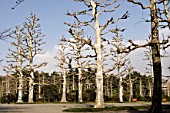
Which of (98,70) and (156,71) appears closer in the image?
(156,71)

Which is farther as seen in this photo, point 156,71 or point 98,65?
point 98,65

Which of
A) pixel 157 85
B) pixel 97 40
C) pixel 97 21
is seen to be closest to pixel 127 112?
pixel 157 85

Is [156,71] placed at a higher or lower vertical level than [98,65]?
lower

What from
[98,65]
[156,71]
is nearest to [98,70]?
[98,65]

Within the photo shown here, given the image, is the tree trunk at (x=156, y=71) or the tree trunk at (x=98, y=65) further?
the tree trunk at (x=98, y=65)

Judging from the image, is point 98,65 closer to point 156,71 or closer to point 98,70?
point 98,70

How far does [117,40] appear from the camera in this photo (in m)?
38.0

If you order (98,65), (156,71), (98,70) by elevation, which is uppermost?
(98,65)

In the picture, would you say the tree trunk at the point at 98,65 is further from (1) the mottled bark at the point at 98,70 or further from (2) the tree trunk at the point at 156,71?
(2) the tree trunk at the point at 156,71

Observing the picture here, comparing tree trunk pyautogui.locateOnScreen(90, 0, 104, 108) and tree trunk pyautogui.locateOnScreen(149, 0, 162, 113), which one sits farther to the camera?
tree trunk pyautogui.locateOnScreen(90, 0, 104, 108)

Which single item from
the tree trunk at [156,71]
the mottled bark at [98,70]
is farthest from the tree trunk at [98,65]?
the tree trunk at [156,71]

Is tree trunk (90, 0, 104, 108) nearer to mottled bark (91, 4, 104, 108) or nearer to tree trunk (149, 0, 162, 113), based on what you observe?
mottled bark (91, 4, 104, 108)

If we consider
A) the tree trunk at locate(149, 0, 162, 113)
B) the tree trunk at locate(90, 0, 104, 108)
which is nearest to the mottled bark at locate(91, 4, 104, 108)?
the tree trunk at locate(90, 0, 104, 108)

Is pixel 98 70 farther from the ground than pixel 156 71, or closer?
farther from the ground
